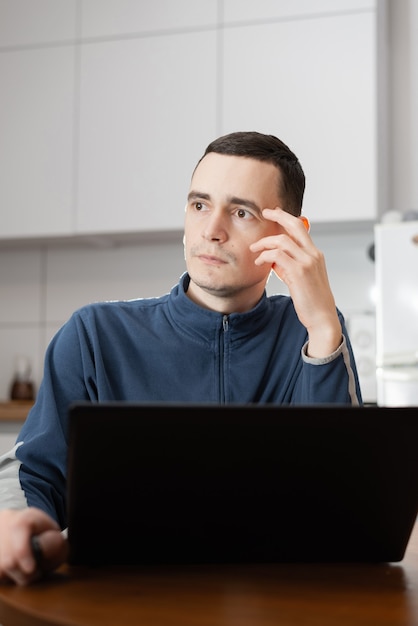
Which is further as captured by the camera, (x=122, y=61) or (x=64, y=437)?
(x=122, y=61)

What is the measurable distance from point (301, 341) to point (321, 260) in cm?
18

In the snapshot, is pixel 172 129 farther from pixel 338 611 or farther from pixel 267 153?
pixel 338 611

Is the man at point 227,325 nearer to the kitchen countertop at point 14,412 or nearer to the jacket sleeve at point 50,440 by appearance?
the jacket sleeve at point 50,440

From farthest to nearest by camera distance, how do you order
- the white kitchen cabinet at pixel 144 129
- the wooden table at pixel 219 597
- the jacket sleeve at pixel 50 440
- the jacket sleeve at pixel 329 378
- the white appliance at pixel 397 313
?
the white kitchen cabinet at pixel 144 129
the white appliance at pixel 397 313
the jacket sleeve at pixel 329 378
the jacket sleeve at pixel 50 440
the wooden table at pixel 219 597

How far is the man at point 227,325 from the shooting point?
1.27 meters

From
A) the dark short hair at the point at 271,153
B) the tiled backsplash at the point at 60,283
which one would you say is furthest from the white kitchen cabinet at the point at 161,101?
the dark short hair at the point at 271,153

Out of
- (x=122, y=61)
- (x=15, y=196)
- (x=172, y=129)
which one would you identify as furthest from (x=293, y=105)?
(x=15, y=196)

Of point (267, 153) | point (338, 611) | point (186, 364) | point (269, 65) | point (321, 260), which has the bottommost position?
point (338, 611)

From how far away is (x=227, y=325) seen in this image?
137cm

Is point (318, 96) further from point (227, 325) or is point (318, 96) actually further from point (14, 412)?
point (227, 325)

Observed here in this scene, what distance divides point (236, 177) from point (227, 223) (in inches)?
3.0

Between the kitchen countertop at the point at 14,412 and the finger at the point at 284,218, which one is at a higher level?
the finger at the point at 284,218

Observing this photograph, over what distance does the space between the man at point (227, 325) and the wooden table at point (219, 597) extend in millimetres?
439

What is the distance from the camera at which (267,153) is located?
1439 millimetres
